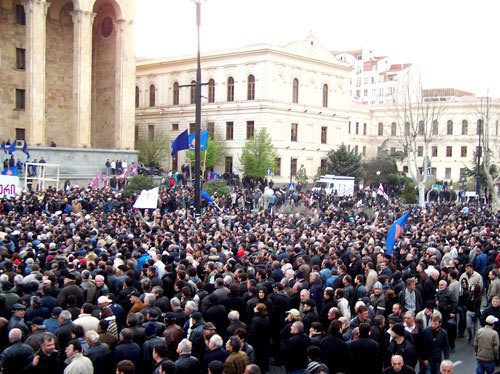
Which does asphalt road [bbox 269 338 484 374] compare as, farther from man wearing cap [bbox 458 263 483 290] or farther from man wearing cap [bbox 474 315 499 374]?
man wearing cap [bbox 474 315 499 374]

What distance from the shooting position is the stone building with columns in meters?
39.2

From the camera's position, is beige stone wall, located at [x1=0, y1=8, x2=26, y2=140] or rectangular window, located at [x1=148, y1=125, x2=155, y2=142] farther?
rectangular window, located at [x1=148, y1=125, x2=155, y2=142]

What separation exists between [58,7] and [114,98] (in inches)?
326

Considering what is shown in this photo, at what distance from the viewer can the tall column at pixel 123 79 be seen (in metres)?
43.7

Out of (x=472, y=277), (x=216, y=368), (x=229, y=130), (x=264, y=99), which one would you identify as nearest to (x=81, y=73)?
(x=264, y=99)

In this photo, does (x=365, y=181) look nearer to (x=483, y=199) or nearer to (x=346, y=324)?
(x=483, y=199)

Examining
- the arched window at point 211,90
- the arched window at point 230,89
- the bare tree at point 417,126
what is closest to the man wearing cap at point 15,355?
the bare tree at point 417,126

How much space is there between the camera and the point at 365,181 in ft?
182

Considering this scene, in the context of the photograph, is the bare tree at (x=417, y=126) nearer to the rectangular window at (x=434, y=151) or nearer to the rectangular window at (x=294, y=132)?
the rectangular window at (x=434, y=151)

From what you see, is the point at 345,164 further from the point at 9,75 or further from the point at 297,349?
the point at 297,349

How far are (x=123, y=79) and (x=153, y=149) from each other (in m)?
11.3

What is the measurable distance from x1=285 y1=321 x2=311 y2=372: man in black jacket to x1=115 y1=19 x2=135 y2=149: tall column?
3745 centimetres

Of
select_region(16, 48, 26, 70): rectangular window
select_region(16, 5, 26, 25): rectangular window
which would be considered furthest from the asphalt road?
select_region(16, 5, 26, 25): rectangular window

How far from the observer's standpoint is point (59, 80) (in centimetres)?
4553
